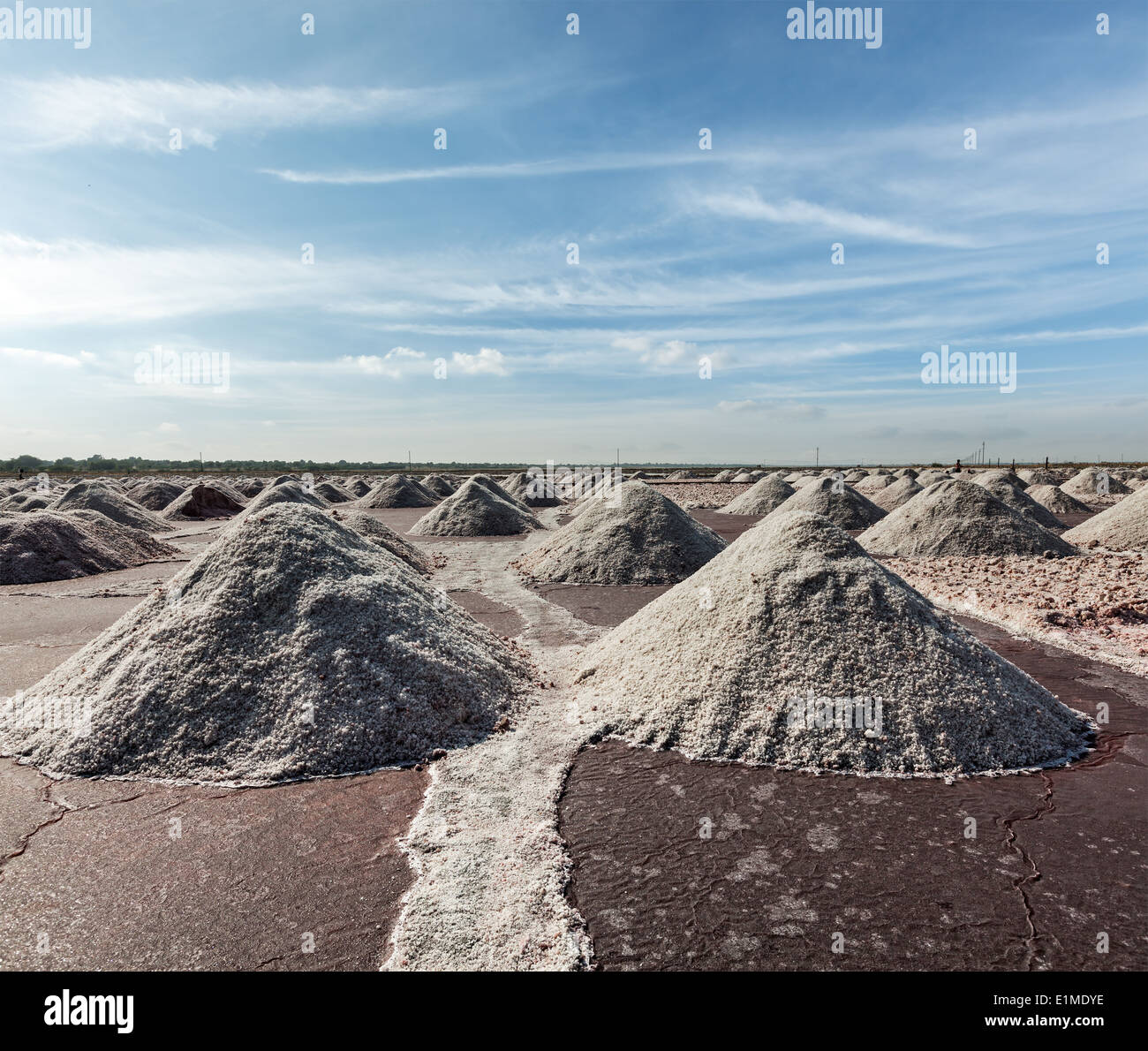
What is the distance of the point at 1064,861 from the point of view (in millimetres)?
4328

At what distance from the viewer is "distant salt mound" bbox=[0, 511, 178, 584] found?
1595cm

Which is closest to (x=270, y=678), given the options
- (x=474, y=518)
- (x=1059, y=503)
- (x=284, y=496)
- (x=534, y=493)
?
(x=284, y=496)

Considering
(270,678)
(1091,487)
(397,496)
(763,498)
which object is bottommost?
(270,678)

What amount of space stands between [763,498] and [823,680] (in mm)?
28128

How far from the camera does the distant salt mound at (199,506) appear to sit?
33.3 metres

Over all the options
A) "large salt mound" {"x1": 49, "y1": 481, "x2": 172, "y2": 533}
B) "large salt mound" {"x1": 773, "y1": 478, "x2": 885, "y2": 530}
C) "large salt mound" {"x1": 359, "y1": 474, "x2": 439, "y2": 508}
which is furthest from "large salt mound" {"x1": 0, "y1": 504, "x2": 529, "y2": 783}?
"large salt mound" {"x1": 359, "y1": 474, "x2": 439, "y2": 508}

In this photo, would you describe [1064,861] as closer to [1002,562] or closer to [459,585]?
[459,585]

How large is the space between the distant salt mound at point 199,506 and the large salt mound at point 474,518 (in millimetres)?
14970

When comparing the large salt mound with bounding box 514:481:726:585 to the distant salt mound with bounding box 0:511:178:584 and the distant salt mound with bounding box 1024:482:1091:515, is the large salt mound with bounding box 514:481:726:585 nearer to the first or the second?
the distant salt mound with bounding box 0:511:178:584

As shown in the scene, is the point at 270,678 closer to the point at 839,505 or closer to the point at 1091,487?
the point at 839,505

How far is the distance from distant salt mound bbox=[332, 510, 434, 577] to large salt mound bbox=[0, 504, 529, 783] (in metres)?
8.47

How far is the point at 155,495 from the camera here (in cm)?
3909
